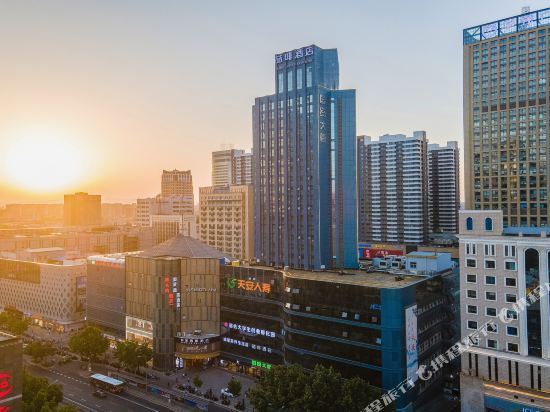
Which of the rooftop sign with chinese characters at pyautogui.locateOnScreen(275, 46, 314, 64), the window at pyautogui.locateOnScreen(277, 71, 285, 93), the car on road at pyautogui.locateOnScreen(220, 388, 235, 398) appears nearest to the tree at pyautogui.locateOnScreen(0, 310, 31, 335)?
the car on road at pyautogui.locateOnScreen(220, 388, 235, 398)

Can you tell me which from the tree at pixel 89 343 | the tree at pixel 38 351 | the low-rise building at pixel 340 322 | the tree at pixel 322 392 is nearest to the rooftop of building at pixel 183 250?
the low-rise building at pixel 340 322

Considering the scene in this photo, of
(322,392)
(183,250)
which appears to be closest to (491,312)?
(322,392)

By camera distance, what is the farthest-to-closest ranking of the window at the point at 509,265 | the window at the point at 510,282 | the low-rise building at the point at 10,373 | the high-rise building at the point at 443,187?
the high-rise building at the point at 443,187 < the window at the point at 509,265 < the window at the point at 510,282 < the low-rise building at the point at 10,373

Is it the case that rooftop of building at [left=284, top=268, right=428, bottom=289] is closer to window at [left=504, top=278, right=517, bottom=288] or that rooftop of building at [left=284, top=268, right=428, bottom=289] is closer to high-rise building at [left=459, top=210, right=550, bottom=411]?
high-rise building at [left=459, top=210, right=550, bottom=411]

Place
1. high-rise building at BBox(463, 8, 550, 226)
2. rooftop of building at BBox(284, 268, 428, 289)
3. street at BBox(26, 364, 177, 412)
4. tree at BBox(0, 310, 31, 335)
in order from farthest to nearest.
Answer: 1. high-rise building at BBox(463, 8, 550, 226)
2. tree at BBox(0, 310, 31, 335)
3. street at BBox(26, 364, 177, 412)
4. rooftop of building at BBox(284, 268, 428, 289)

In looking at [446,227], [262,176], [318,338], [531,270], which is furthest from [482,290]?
[446,227]

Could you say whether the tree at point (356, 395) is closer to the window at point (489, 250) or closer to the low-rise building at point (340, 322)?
the low-rise building at point (340, 322)
